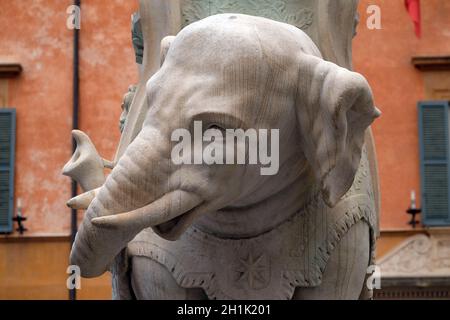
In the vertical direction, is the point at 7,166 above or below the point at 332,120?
above

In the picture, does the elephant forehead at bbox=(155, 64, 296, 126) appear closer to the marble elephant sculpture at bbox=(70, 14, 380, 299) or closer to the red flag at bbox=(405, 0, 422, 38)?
the marble elephant sculpture at bbox=(70, 14, 380, 299)

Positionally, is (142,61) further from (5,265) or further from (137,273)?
(5,265)

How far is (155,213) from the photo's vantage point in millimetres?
2693

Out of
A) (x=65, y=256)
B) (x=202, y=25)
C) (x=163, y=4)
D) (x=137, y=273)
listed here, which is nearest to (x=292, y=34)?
(x=202, y=25)

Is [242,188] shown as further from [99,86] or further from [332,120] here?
[99,86]

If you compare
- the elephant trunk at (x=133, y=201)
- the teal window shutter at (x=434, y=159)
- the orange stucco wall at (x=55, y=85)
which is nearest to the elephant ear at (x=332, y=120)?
the elephant trunk at (x=133, y=201)

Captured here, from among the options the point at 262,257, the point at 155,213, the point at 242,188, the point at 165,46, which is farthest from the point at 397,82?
the point at 155,213

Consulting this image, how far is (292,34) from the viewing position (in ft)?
9.51

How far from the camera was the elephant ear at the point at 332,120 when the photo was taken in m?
2.78

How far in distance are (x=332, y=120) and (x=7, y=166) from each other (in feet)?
46.0

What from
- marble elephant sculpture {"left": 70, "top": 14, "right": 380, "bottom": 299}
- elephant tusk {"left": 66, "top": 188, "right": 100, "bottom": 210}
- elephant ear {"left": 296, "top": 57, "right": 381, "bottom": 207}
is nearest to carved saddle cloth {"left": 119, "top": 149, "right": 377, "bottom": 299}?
marble elephant sculpture {"left": 70, "top": 14, "right": 380, "bottom": 299}

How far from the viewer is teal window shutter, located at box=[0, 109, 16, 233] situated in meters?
16.4

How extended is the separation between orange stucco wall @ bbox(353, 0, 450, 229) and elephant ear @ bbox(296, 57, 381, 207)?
13.2 metres
